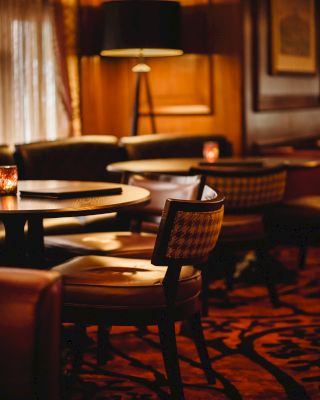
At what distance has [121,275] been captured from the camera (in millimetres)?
2445

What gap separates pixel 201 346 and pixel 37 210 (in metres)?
0.78

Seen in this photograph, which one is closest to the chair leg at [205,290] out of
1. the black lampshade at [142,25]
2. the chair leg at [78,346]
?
the chair leg at [78,346]

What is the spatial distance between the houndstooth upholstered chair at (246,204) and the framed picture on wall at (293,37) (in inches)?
86.4

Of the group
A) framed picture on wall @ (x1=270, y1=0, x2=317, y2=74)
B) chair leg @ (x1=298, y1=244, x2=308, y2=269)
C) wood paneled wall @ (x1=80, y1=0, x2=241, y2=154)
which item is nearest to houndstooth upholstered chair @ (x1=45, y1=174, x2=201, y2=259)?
chair leg @ (x1=298, y1=244, x2=308, y2=269)

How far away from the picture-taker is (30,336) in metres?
1.14

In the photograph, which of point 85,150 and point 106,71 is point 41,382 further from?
point 106,71

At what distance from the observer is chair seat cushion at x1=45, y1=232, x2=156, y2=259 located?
2.95 meters

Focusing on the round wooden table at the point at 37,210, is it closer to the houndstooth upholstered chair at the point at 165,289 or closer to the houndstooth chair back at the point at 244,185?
the houndstooth upholstered chair at the point at 165,289

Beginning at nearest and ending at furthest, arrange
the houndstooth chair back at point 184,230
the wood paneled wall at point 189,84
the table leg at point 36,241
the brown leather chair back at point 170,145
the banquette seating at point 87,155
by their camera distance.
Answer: the houndstooth chair back at point 184,230 → the table leg at point 36,241 → the banquette seating at point 87,155 → the brown leather chair back at point 170,145 → the wood paneled wall at point 189,84

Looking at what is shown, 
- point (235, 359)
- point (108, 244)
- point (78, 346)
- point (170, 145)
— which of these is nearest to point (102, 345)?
point (78, 346)

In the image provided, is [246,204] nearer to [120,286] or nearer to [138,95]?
[120,286]

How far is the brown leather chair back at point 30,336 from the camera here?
114cm

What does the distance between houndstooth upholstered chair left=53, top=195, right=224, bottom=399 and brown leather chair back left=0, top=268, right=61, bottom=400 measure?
1069mm

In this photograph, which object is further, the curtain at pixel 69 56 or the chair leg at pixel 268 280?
the curtain at pixel 69 56
